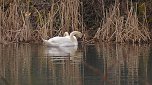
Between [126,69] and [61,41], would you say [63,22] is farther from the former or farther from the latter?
[126,69]

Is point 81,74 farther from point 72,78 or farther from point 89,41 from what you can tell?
point 89,41

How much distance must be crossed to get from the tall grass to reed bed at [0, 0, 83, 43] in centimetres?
131

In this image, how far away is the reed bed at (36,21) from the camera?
20.0 meters

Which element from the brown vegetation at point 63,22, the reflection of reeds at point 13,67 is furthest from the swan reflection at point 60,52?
the brown vegetation at point 63,22

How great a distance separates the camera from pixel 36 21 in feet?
72.8

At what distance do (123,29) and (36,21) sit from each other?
4.08 m

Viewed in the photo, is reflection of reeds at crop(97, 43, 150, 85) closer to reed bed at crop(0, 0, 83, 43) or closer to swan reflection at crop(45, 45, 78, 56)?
swan reflection at crop(45, 45, 78, 56)

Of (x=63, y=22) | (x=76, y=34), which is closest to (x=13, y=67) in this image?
(x=76, y=34)

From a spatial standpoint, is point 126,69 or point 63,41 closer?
point 126,69

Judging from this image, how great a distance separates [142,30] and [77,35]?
2663 mm

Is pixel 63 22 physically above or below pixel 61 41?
above

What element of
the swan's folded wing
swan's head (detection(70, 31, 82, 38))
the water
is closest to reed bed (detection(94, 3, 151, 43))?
swan's head (detection(70, 31, 82, 38))

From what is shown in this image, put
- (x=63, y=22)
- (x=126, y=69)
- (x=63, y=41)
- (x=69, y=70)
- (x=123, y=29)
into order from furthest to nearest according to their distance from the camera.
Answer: (x=63, y=22)
(x=123, y=29)
(x=63, y=41)
(x=126, y=69)
(x=69, y=70)

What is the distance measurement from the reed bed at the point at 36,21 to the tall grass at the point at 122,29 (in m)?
1.31
